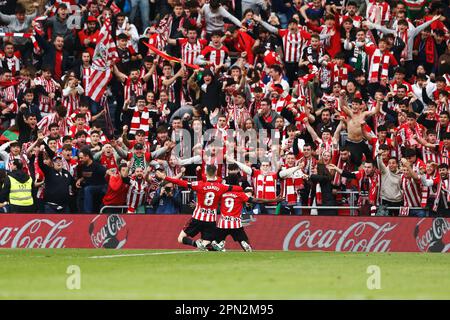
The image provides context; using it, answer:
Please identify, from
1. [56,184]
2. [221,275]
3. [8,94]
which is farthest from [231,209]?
[8,94]

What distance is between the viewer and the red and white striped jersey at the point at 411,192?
32469mm

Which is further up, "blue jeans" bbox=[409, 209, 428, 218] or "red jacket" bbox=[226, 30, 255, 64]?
"red jacket" bbox=[226, 30, 255, 64]

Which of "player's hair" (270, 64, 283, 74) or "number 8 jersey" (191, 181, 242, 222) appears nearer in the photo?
"number 8 jersey" (191, 181, 242, 222)

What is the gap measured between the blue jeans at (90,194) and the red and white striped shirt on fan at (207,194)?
3731 mm

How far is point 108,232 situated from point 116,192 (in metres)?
1.03

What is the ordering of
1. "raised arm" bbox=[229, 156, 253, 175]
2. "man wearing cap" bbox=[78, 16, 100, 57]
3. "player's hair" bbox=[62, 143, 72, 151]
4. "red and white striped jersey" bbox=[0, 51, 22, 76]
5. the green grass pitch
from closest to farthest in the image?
1. the green grass pitch
2. "raised arm" bbox=[229, 156, 253, 175]
3. "player's hair" bbox=[62, 143, 72, 151]
4. "red and white striped jersey" bbox=[0, 51, 22, 76]
5. "man wearing cap" bbox=[78, 16, 100, 57]

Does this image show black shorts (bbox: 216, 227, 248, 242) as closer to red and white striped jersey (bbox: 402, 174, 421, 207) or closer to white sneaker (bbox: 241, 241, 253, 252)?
white sneaker (bbox: 241, 241, 253, 252)

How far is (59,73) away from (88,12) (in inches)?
97.4

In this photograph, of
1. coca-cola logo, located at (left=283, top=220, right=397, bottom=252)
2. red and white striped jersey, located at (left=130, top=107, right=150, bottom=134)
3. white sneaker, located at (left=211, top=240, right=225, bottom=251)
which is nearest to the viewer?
white sneaker, located at (left=211, top=240, right=225, bottom=251)

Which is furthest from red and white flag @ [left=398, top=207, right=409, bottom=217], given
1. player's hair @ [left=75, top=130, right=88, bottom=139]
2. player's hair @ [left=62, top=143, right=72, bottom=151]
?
player's hair @ [left=62, top=143, right=72, bottom=151]

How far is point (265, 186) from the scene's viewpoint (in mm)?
31750

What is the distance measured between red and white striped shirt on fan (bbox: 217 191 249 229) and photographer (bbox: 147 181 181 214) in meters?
3.35

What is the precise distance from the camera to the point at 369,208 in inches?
1262

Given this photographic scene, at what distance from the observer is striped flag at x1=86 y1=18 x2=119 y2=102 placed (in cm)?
3653
